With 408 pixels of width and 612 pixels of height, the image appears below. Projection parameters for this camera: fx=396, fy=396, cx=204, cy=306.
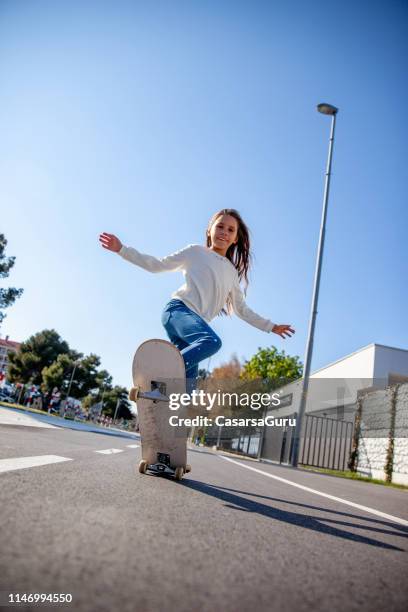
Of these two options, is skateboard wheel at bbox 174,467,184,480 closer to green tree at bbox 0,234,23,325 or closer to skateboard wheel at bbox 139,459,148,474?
skateboard wheel at bbox 139,459,148,474

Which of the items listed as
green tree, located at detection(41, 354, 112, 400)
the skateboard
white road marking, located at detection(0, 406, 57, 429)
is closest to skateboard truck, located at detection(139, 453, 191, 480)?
the skateboard

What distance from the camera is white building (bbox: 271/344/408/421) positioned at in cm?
1947

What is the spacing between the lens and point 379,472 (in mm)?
12359

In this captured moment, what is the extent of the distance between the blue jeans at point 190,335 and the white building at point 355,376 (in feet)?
51.9

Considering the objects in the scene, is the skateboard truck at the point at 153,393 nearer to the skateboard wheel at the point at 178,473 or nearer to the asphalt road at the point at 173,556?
the skateboard wheel at the point at 178,473

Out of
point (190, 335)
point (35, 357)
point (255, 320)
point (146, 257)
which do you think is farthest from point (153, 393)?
point (35, 357)

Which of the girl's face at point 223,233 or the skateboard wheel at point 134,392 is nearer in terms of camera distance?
the skateboard wheel at point 134,392

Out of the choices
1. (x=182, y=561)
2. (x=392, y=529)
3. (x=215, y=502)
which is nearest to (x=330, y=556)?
(x=182, y=561)

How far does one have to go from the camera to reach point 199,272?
3455mm

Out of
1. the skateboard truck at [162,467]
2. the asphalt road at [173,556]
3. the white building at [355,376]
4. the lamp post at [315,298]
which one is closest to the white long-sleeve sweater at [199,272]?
the skateboard truck at [162,467]

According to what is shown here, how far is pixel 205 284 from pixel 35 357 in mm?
58622

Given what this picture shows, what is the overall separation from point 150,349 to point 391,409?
11.6 m

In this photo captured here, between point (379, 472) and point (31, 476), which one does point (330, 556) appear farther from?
point (379, 472)

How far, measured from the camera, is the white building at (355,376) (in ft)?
63.9
